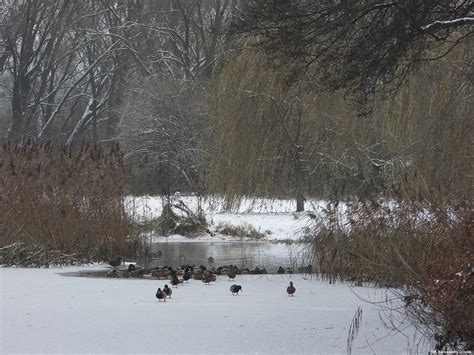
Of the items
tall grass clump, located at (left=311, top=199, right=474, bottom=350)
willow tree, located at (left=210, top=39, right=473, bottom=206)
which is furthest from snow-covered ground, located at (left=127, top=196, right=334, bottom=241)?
tall grass clump, located at (left=311, top=199, right=474, bottom=350)

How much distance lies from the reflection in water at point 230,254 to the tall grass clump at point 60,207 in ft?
2.69

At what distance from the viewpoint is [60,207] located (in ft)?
39.7

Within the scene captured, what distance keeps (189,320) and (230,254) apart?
8.41m

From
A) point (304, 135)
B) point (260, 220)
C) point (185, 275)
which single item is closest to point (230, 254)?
point (304, 135)

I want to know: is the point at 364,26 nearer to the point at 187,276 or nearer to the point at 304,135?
the point at 187,276

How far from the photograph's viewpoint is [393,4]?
6750mm

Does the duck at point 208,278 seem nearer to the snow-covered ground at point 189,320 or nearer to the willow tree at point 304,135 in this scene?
the snow-covered ground at point 189,320

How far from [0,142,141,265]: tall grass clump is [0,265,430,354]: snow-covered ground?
2068 millimetres

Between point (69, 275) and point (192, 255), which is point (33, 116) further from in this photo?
point (69, 275)

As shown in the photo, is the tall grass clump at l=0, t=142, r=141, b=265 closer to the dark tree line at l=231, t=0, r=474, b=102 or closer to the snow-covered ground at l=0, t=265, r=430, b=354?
the snow-covered ground at l=0, t=265, r=430, b=354

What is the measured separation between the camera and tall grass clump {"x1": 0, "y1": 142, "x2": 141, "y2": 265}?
1152 centimetres

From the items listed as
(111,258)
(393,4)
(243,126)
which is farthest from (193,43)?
(393,4)

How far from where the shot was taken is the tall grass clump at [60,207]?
11523 mm

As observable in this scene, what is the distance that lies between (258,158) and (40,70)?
25572 mm
